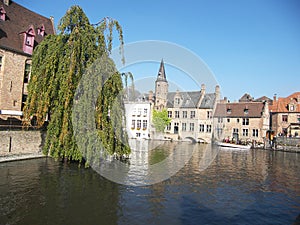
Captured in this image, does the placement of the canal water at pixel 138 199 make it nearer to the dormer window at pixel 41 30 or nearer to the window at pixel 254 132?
the dormer window at pixel 41 30

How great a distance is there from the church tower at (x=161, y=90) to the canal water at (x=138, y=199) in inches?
1424

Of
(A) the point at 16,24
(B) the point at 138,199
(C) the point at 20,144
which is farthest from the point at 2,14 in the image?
(B) the point at 138,199

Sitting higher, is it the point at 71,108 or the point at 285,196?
the point at 71,108

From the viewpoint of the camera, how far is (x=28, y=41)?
71.1 feet

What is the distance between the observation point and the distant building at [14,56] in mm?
19906

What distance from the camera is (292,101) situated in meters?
42.2

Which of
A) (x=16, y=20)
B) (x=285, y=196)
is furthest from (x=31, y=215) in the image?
(x=16, y=20)

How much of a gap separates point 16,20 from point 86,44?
45.0 ft

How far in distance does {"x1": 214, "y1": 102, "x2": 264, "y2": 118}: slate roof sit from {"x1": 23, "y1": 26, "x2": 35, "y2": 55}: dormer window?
34256mm

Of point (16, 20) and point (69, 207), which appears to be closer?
point (69, 207)

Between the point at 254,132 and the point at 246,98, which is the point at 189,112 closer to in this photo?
the point at 254,132

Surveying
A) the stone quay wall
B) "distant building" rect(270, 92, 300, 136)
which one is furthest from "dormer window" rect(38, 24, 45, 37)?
"distant building" rect(270, 92, 300, 136)

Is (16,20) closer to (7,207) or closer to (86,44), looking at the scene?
(86,44)

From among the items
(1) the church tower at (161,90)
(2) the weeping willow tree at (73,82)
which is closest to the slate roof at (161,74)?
(1) the church tower at (161,90)
